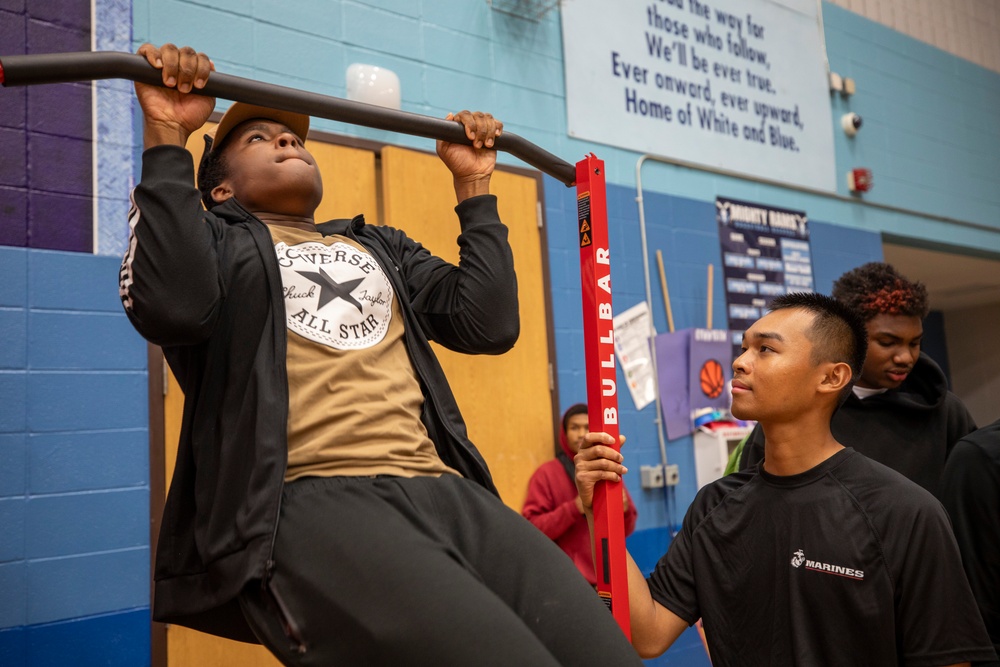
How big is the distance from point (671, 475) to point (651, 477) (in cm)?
12

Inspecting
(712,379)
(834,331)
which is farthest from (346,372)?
(712,379)

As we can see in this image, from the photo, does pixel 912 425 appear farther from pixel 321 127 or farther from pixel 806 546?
pixel 321 127

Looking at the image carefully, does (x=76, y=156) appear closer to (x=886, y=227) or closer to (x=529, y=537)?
(x=529, y=537)

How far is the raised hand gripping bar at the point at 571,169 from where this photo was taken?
3.82 feet

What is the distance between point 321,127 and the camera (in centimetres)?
310

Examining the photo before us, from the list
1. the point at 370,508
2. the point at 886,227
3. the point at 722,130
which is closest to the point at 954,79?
the point at 886,227

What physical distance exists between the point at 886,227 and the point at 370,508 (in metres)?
4.89

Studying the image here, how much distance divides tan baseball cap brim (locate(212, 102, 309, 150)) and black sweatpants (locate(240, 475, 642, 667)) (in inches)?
26.2

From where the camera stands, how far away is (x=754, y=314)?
4520 millimetres

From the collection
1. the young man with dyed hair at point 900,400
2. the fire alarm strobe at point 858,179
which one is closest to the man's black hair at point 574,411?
the young man with dyed hair at point 900,400

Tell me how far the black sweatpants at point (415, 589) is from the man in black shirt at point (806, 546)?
0.39 meters

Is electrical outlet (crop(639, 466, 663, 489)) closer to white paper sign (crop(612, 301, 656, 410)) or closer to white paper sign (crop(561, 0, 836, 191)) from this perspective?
white paper sign (crop(612, 301, 656, 410))

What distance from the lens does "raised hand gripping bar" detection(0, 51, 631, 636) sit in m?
1.16

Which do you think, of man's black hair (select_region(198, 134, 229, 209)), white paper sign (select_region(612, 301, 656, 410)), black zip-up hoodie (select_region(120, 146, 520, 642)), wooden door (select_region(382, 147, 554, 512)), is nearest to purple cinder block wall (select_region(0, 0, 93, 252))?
wooden door (select_region(382, 147, 554, 512))
